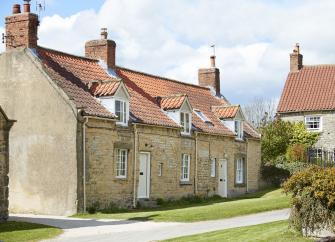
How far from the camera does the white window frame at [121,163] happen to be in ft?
97.4

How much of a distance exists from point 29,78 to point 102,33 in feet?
22.9

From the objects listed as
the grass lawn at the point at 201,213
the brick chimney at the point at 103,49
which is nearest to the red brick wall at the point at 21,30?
the brick chimney at the point at 103,49

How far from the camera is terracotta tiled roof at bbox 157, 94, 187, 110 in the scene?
112 ft

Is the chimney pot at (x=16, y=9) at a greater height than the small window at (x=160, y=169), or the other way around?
the chimney pot at (x=16, y=9)

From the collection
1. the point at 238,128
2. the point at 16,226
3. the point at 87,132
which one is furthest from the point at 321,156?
the point at 16,226

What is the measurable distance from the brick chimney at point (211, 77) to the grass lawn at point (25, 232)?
25.0 meters

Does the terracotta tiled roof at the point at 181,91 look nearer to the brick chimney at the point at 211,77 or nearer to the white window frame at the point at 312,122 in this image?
the brick chimney at the point at 211,77

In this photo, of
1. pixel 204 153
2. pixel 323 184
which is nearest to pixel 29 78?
pixel 204 153

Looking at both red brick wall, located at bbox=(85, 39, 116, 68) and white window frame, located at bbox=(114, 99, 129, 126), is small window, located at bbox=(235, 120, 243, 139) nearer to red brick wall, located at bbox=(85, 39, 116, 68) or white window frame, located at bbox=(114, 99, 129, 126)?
red brick wall, located at bbox=(85, 39, 116, 68)

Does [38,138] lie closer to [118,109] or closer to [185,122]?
[118,109]

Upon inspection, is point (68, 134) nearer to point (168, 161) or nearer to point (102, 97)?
point (102, 97)

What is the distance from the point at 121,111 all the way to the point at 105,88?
53.8 inches

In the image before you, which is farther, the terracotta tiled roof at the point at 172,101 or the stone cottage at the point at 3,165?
the terracotta tiled roof at the point at 172,101

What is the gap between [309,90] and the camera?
50.8 meters
